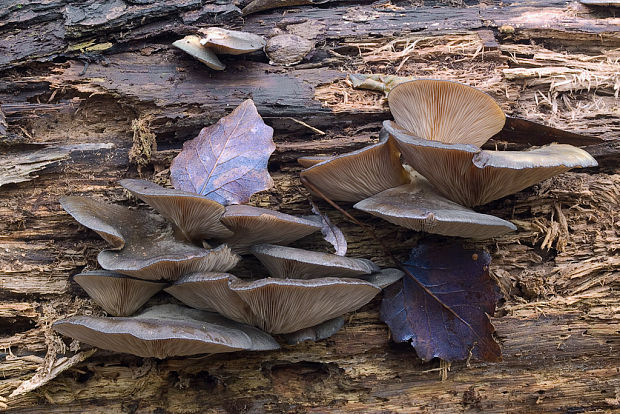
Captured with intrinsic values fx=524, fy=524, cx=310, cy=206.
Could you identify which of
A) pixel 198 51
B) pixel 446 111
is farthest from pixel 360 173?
pixel 198 51

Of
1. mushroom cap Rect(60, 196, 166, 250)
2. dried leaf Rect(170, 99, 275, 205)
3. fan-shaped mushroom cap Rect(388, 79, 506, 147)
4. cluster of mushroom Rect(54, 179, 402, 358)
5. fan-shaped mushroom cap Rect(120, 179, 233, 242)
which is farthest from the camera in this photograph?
dried leaf Rect(170, 99, 275, 205)

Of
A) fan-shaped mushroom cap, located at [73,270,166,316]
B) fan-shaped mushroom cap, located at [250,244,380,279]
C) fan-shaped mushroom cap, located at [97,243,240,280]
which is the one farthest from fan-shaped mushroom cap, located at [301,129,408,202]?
fan-shaped mushroom cap, located at [73,270,166,316]

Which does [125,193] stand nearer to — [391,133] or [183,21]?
[183,21]

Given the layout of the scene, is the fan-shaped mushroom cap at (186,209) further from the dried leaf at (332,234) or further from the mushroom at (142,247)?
the dried leaf at (332,234)

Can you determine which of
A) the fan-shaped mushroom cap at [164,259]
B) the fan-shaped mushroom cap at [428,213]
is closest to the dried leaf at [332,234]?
the fan-shaped mushroom cap at [428,213]

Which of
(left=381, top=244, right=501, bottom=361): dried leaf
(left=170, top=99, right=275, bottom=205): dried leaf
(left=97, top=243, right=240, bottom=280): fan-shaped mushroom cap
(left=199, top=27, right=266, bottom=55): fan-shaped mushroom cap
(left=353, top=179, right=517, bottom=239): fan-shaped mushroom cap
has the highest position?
(left=199, top=27, right=266, bottom=55): fan-shaped mushroom cap

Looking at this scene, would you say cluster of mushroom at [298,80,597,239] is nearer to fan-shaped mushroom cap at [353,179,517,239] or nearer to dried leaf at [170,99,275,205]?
fan-shaped mushroom cap at [353,179,517,239]

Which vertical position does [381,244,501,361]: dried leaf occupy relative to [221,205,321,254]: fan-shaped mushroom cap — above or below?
below
